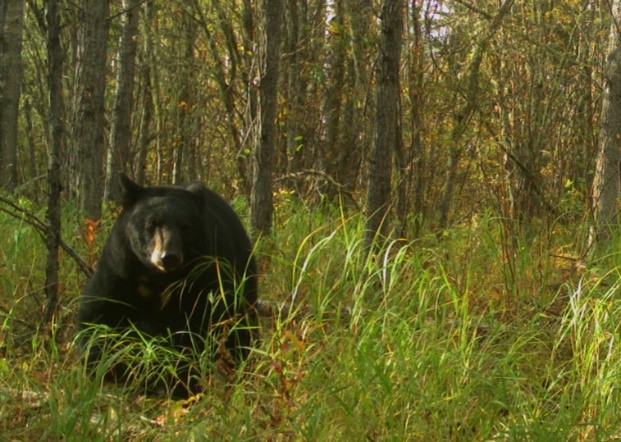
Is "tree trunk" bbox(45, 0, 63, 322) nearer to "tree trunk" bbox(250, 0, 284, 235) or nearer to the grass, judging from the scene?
the grass

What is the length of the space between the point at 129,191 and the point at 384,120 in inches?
65.8

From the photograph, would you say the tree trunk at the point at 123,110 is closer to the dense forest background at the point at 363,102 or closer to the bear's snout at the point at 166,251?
the dense forest background at the point at 363,102

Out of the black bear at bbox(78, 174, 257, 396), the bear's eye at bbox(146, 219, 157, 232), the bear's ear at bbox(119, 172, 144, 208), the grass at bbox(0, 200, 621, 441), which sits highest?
the bear's ear at bbox(119, 172, 144, 208)

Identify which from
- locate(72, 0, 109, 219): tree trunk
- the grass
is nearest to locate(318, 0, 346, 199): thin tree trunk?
locate(72, 0, 109, 219): tree trunk

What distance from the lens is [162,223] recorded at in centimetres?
436

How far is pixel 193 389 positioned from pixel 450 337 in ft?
4.60

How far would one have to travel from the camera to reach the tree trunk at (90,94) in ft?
20.8

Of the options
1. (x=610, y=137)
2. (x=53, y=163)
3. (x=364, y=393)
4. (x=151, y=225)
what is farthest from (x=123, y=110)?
(x=364, y=393)

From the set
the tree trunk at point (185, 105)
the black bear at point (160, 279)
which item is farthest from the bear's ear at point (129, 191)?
the tree trunk at point (185, 105)

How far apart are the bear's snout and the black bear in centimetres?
1

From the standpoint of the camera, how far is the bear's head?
4.25 meters

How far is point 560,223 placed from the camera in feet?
23.4

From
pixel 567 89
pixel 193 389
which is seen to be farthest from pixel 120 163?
pixel 567 89

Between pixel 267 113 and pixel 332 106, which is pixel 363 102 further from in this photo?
pixel 267 113
